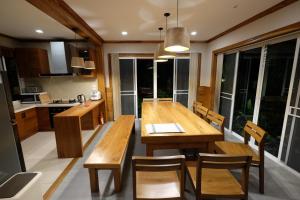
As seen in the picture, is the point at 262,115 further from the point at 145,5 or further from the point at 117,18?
the point at 117,18

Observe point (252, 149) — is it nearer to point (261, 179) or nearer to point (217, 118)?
point (261, 179)

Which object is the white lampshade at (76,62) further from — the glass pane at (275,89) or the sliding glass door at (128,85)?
the glass pane at (275,89)

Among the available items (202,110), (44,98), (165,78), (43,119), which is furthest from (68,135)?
(165,78)

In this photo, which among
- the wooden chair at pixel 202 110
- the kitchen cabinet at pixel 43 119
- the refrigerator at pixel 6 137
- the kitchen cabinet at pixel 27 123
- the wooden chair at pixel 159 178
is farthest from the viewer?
the kitchen cabinet at pixel 43 119

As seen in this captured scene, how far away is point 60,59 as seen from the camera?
3820 mm

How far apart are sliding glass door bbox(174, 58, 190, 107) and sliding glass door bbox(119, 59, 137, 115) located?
1337 millimetres

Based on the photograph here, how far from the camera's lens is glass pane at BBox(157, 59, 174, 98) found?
4.62 m

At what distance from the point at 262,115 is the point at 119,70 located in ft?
12.1

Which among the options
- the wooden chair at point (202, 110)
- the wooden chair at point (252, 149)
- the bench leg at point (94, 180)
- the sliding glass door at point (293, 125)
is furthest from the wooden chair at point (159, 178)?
the sliding glass door at point (293, 125)

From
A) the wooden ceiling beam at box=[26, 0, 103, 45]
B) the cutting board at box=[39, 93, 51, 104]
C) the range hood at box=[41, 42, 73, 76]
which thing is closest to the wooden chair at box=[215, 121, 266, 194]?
the wooden ceiling beam at box=[26, 0, 103, 45]

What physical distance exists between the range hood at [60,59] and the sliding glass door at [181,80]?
3086 millimetres

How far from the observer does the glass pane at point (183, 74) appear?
181 inches

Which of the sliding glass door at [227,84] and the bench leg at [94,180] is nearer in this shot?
the bench leg at [94,180]

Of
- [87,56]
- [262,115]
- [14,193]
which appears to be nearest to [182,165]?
[14,193]
